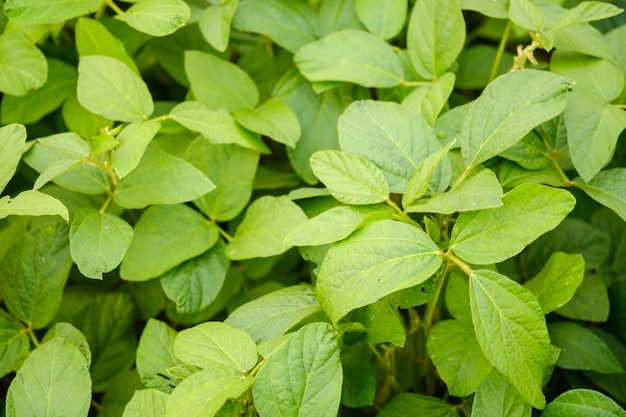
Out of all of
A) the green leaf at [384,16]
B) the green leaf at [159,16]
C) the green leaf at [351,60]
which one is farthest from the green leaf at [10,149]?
the green leaf at [384,16]

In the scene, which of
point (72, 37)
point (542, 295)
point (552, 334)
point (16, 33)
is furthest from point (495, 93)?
A: point (72, 37)

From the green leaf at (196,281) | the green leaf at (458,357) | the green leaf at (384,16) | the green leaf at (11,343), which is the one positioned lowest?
the green leaf at (11,343)

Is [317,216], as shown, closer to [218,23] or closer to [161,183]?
[161,183]

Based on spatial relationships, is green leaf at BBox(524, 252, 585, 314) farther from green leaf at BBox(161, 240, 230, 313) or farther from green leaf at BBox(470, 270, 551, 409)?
green leaf at BBox(161, 240, 230, 313)

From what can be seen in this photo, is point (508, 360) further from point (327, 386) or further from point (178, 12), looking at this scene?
point (178, 12)

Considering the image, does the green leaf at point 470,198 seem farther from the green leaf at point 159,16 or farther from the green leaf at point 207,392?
the green leaf at point 159,16

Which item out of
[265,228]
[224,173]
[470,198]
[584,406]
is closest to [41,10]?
[224,173]
